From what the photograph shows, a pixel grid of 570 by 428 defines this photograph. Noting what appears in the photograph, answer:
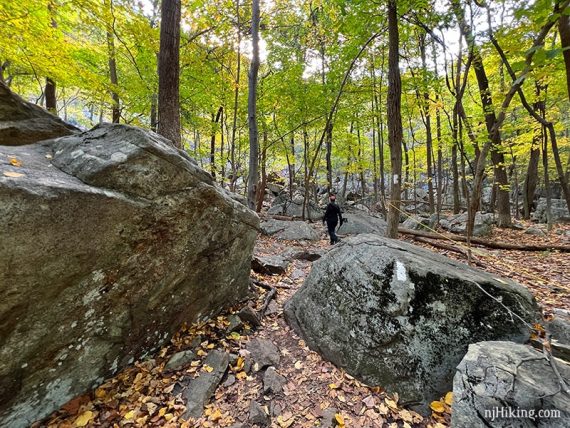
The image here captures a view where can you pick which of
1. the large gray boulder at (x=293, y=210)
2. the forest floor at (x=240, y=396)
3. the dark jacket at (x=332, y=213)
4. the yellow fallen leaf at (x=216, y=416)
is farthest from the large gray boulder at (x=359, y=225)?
the yellow fallen leaf at (x=216, y=416)

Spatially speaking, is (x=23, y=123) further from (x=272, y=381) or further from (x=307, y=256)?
(x=307, y=256)

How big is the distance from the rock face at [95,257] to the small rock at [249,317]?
0.57m

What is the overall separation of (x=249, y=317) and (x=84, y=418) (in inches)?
88.4

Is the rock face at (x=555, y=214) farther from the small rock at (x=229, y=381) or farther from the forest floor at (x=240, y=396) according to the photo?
the small rock at (x=229, y=381)

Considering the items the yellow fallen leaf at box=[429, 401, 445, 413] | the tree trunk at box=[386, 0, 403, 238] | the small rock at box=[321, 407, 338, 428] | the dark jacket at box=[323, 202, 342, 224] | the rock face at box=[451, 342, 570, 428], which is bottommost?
the small rock at box=[321, 407, 338, 428]

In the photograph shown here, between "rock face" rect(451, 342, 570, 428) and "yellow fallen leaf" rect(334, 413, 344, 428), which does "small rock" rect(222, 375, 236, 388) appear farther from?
"rock face" rect(451, 342, 570, 428)

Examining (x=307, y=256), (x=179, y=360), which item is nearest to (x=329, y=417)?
(x=179, y=360)

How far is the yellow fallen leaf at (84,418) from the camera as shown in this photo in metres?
2.64

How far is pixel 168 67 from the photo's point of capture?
567 cm

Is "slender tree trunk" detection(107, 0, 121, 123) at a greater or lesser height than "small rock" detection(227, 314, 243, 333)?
greater

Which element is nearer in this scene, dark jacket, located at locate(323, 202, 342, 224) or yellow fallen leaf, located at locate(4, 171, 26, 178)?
yellow fallen leaf, located at locate(4, 171, 26, 178)

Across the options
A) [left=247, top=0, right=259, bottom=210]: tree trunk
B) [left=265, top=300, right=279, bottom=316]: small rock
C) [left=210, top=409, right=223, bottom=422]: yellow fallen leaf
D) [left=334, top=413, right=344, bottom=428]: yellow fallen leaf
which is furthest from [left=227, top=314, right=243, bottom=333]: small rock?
[left=247, top=0, right=259, bottom=210]: tree trunk

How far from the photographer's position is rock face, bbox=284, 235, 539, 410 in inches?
121

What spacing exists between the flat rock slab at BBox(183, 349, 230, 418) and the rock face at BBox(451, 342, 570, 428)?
2531 millimetres
